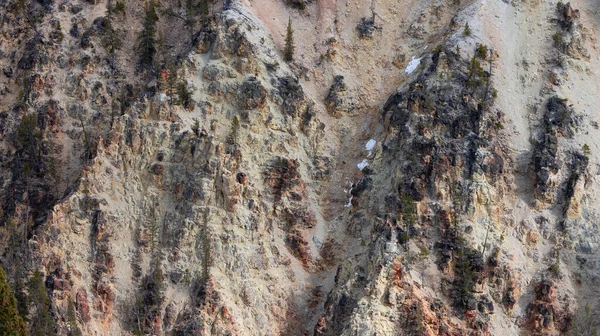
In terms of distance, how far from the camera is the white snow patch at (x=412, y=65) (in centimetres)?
11031

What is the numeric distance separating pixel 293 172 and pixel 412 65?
850 inches

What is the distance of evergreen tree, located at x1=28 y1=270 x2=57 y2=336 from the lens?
3413 inches

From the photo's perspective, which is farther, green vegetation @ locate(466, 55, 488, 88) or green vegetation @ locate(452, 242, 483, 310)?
green vegetation @ locate(466, 55, 488, 88)

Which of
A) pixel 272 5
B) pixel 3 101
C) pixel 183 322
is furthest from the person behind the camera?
pixel 272 5

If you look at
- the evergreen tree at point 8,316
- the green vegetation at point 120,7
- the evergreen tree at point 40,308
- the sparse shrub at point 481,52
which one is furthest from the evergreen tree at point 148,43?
the evergreen tree at point 8,316

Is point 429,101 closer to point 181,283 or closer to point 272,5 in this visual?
point 272,5

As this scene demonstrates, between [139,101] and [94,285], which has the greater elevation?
[139,101]

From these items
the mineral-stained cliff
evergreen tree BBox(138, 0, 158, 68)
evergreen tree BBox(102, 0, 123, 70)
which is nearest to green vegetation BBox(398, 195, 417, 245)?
the mineral-stained cliff

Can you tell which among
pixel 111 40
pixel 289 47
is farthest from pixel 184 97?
pixel 289 47

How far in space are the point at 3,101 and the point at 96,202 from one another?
63.8ft

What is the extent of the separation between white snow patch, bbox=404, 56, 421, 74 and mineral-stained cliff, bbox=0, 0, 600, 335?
0.68 ft

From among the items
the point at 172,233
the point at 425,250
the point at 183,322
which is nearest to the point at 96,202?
the point at 172,233

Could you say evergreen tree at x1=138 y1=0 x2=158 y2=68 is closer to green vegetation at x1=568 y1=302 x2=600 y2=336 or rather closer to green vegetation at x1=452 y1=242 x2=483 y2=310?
green vegetation at x1=452 y1=242 x2=483 y2=310

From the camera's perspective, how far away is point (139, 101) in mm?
98875
